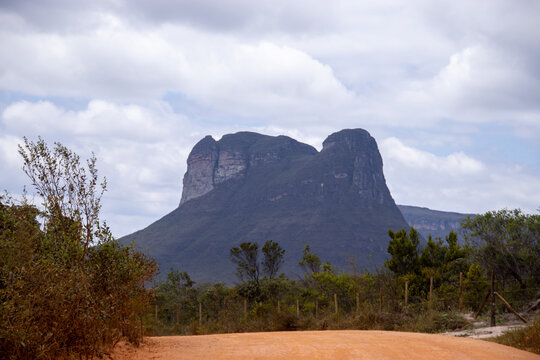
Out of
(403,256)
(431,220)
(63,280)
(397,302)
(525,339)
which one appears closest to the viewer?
(63,280)

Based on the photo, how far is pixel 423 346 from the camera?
1352cm

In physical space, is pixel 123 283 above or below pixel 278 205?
below

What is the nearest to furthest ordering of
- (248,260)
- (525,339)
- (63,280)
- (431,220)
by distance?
1. (63,280)
2. (525,339)
3. (248,260)
4. (431,220)

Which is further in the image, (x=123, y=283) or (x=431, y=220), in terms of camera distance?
(x=431, y=220)

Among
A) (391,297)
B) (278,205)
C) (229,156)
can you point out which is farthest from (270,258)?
(229,156)

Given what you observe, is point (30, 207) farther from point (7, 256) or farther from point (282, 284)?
point (282, 284)

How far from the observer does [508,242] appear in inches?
1049

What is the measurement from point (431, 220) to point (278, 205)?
2437 inches

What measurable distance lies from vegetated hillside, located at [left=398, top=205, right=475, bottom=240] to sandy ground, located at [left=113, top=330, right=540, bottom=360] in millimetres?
149765

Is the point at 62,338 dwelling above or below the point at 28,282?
below

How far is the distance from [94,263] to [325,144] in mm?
139102

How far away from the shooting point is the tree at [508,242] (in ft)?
83.8

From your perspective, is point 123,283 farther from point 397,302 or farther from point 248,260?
point 248,260

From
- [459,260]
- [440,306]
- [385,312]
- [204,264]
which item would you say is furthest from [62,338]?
[204,264]
